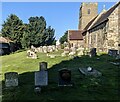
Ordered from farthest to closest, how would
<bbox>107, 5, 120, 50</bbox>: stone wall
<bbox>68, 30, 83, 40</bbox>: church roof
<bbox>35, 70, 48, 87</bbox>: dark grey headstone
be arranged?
1. <bbox>68, 30, 83, 40</bbox>: church roof
2. <bbox>107, 5, 120, 50</bbox>: stone wall
3. <bbox>35, 70, 48, 87</bbox>: dark grey headstone

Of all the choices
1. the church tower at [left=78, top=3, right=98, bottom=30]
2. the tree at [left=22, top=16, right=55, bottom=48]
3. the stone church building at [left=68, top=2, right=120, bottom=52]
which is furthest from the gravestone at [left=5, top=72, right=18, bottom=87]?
the church tower at [left=78, top=3, right=98, bottom=30]

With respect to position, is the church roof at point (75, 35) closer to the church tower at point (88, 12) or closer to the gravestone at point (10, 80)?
the church tower at point (88, 12)

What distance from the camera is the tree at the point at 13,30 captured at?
61.1 metres

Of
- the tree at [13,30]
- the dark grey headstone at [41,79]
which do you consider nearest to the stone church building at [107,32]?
the tree at [13,30]

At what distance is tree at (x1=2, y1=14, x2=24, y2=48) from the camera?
2404 inches

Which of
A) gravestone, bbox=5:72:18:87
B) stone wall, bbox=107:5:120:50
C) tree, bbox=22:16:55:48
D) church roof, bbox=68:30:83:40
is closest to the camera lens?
gravestone, bbox=5:72:18:87

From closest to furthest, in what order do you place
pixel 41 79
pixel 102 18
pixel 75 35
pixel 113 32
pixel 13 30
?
1. pixel 41 79
2. pixel 113 32
3. pixel 102 18
4. pixel 75 35
5. pixel 13 30

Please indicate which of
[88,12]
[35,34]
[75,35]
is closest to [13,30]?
[35,34]

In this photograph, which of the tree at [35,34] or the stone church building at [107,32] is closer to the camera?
the stone church building at [107,32]

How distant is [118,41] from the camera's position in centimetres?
3747

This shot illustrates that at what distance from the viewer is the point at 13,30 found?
6141 cm

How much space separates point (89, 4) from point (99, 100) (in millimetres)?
58757

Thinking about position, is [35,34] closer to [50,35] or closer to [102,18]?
[50,35]

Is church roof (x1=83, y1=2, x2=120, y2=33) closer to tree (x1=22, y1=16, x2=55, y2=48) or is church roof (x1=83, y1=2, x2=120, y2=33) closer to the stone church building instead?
the stone church building
